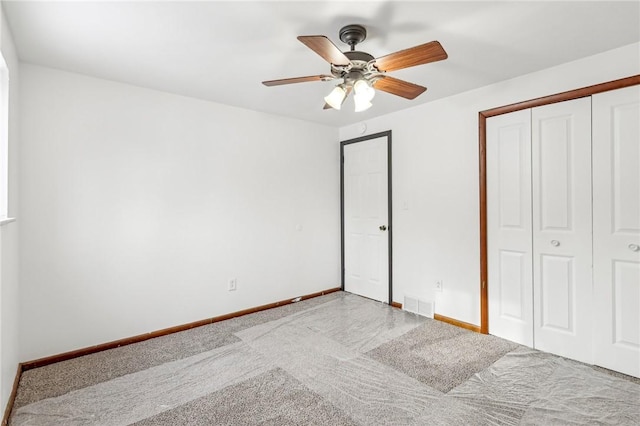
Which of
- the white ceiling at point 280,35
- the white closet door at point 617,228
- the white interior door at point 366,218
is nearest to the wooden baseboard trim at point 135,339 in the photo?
the white interior door at point 366,218

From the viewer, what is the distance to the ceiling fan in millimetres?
1730

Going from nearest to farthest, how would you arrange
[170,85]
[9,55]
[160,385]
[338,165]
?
[9,55]
[160,385]
[170,85]
[338,165]

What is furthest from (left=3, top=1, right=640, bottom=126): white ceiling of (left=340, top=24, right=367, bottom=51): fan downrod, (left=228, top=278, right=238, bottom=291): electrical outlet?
(left=228, top=278, right=238, bottom=291): electrical outlet

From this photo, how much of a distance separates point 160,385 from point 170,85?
8.01 ft

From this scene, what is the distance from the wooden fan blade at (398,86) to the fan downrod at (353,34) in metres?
0.28

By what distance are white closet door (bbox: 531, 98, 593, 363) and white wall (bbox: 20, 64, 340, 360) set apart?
250 cm

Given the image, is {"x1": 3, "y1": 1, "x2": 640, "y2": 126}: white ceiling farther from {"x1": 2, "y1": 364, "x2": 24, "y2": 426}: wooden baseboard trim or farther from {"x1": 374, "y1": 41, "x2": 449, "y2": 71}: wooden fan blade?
{"x1": 2, "y1": 364, "x2": 24, "y2": 426}: wooden baseboard trim

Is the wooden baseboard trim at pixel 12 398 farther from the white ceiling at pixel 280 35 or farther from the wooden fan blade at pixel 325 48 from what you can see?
the wooden fan blade at pixel 325 48

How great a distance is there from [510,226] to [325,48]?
2305 millimetres

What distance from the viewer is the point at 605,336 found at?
2.43 meters

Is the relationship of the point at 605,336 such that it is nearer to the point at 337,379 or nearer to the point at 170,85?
the point at 337,379

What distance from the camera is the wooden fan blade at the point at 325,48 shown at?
5.29ft

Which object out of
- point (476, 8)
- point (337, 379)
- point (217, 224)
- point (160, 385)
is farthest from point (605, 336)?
point (217, 224)

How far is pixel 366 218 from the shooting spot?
14.0ft
